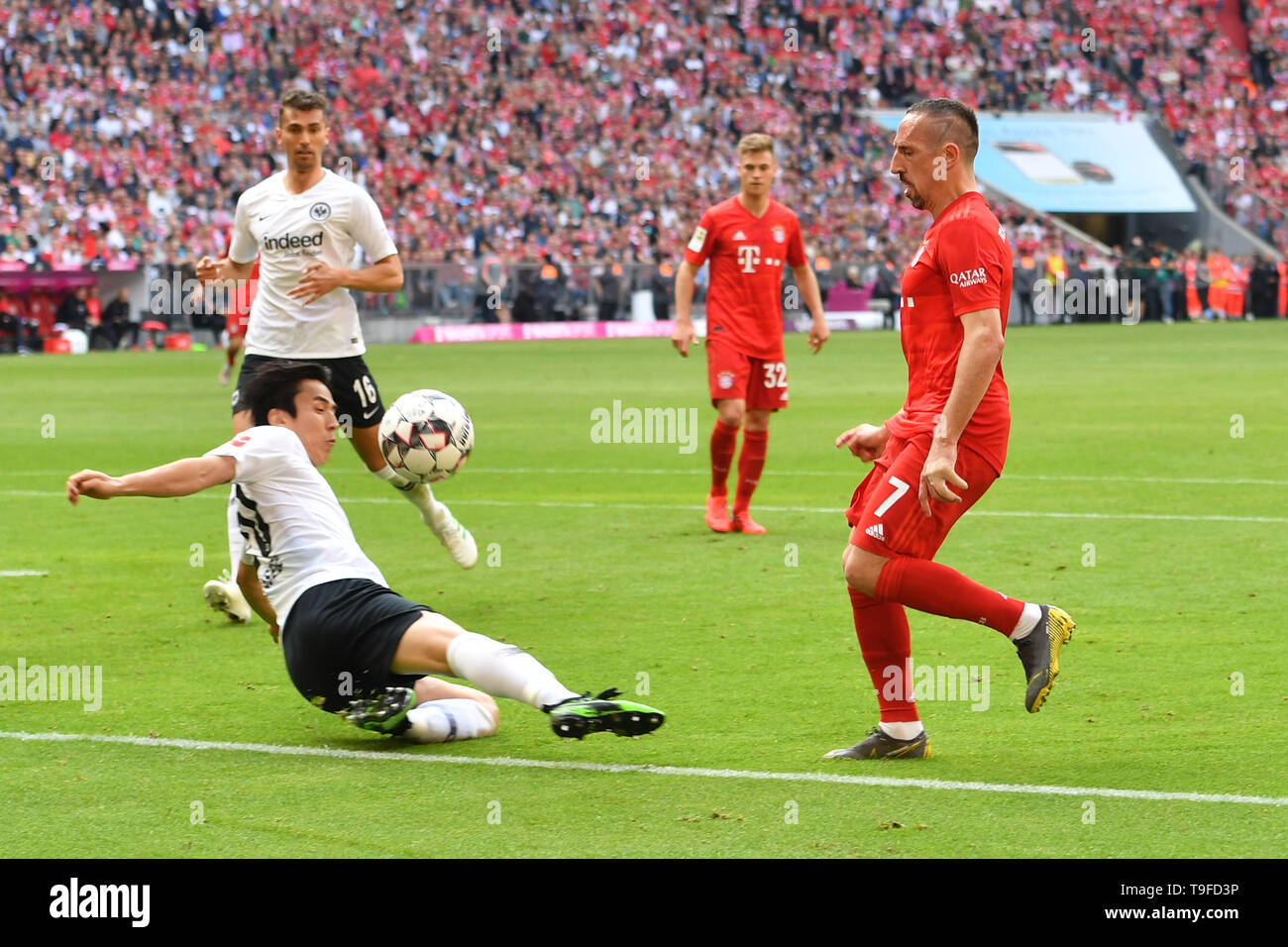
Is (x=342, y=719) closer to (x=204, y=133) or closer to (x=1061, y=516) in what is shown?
(x=1061, y=516)

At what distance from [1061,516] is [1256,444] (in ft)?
16.9

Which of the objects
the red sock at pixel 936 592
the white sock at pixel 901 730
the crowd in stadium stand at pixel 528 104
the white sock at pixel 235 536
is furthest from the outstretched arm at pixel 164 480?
the crowd in stadium stand at pixel 528 104

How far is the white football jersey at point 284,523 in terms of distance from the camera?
5910 mm

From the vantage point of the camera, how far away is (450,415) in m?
8.21

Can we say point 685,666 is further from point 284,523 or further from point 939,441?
point 939,441

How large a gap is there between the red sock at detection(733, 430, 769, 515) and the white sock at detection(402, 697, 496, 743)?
5.61 metres

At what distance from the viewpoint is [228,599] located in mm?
8359

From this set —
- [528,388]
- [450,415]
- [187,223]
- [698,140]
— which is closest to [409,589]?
[450,415]

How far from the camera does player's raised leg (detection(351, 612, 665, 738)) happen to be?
17.0ft

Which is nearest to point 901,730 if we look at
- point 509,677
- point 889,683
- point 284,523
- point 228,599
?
point 889,683

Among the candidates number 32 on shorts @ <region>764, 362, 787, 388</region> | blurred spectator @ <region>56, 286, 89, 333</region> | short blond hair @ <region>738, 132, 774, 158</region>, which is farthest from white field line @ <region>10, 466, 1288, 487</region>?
blurred spectator @ <region>56, 286, 89, 333</region>

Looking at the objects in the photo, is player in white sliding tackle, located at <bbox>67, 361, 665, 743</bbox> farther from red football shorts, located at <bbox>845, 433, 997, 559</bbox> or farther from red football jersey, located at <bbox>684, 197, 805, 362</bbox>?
red football jersey, located at <bbox>684, 197, 805, 362</bbox>

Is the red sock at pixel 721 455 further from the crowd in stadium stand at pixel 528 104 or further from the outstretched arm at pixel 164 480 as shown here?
the crowd in stadium stand at pixel 528 104

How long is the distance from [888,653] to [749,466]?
19.4ft
